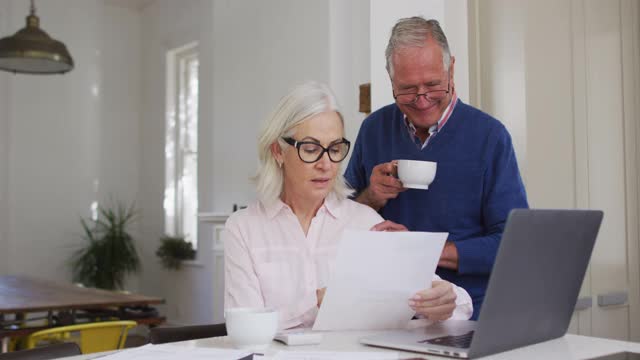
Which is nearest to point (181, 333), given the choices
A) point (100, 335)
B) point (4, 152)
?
point (100, 335)

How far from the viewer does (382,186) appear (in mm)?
2137

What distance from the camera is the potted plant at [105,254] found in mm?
7664

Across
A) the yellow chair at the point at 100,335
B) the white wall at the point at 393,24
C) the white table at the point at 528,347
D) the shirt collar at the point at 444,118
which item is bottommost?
the yellow chair at the point at 100,335

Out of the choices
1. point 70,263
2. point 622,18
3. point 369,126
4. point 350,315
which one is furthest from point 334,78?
point 70,263

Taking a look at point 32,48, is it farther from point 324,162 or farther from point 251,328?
point 251,328

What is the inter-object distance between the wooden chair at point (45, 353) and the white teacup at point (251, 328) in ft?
1.14

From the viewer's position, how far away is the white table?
1.38 m

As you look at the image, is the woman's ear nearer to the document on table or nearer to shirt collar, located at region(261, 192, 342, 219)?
shirt collar, located at region(261, 192, 342, 219)

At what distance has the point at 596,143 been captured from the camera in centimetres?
330

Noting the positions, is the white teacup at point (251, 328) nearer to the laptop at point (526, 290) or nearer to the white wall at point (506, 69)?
the laptop at point (526, 290)

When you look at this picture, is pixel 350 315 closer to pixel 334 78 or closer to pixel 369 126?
pixel 369 126

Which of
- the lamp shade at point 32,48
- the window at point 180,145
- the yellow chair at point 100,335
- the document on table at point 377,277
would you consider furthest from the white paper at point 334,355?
the window at point 180,145

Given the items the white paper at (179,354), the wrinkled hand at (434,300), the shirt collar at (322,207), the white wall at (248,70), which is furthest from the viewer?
the white wall at (248,70)

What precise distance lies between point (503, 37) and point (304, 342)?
195 centimetres
